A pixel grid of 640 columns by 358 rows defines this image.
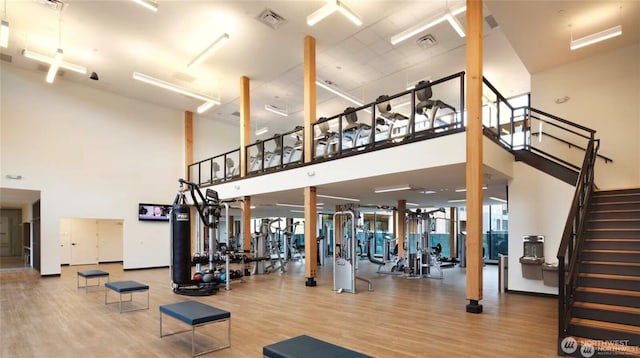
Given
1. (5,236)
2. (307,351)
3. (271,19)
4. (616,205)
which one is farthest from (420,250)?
(5,236)

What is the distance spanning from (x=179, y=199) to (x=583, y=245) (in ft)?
22.5

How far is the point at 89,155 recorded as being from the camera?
37.4 ft

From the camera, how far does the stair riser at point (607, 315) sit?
3.45m

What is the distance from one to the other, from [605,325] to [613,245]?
4.99ft

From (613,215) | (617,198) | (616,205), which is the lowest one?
(613,215)

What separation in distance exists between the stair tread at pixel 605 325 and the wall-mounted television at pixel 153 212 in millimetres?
12200

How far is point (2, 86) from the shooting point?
9.88 meters

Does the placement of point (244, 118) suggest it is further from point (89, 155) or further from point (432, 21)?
point (432, 21)

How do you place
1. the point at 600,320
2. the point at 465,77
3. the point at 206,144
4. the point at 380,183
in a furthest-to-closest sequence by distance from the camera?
the point at 206,144 → the point at 380,183 → the point at 465,77 → the point at 600,320

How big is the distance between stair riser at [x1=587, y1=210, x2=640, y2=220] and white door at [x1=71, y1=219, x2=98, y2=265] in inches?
660

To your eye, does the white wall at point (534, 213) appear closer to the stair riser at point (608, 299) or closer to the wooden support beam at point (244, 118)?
the stair riser at point (608, 299)

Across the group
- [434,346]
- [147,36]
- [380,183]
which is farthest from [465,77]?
[147,36]

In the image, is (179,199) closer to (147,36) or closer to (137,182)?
(147,36)

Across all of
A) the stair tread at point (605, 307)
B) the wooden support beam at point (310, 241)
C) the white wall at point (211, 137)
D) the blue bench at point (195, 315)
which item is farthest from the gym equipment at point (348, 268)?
the white wall at point (211, 137)
